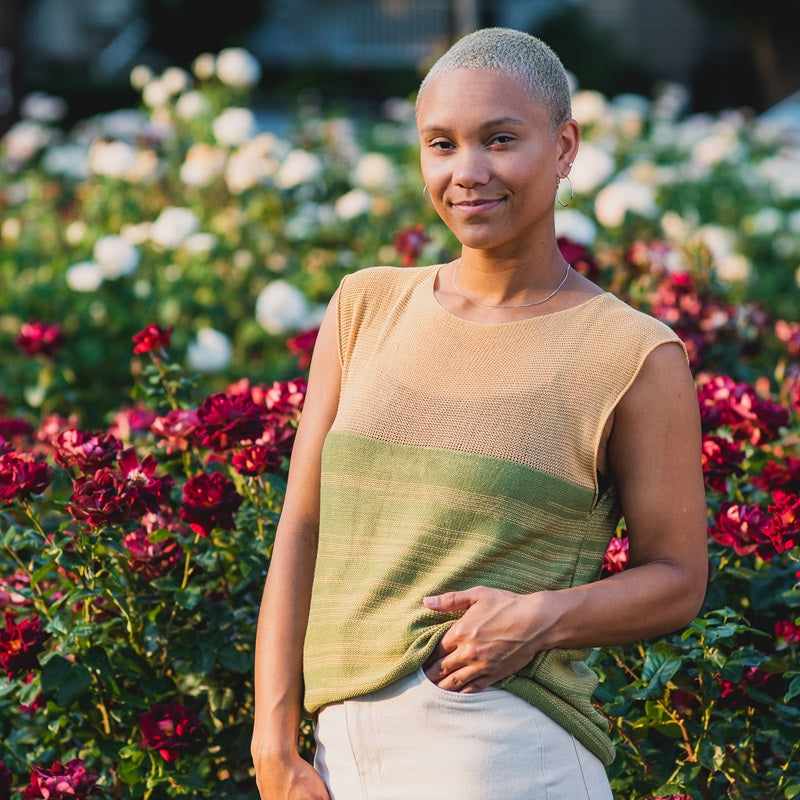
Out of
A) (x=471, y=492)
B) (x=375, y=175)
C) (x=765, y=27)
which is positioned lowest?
(x=471, y=492)

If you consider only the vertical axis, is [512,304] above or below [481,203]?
below

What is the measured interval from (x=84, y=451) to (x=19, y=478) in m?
0.13

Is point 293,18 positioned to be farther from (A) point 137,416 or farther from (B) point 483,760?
(B) point 483,760

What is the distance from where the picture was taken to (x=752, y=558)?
283 cm

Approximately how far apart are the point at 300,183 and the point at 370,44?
58.4 ft

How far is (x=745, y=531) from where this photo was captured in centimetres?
248

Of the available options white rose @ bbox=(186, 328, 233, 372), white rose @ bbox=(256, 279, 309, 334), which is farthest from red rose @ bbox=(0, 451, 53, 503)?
white rose @ bbox=(256, 279, 309, 334)

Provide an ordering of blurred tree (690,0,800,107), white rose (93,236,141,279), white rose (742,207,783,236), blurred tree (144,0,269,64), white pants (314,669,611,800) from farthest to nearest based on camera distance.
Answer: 1. blurred tree (144,0,269,64)
2. blurred tree (690,0,800,107)
3. white rose (742,207,783,236)
4. white rose (93,236,141,279)
5. white pants (314,669,611,800)

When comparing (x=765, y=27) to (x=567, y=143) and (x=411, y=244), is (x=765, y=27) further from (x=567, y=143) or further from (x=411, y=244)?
(x=567, y=143)

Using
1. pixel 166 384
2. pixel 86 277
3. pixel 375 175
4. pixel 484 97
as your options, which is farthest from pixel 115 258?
pixel 484 97

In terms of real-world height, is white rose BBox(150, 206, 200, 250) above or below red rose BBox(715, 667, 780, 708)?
above

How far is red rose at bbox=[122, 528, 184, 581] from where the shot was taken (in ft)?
8.28

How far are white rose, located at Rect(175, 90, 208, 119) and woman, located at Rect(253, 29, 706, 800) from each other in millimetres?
5606

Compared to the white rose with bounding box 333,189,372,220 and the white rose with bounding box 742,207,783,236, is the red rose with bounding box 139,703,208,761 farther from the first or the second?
the white rose with bounding box 742,207,783,236
